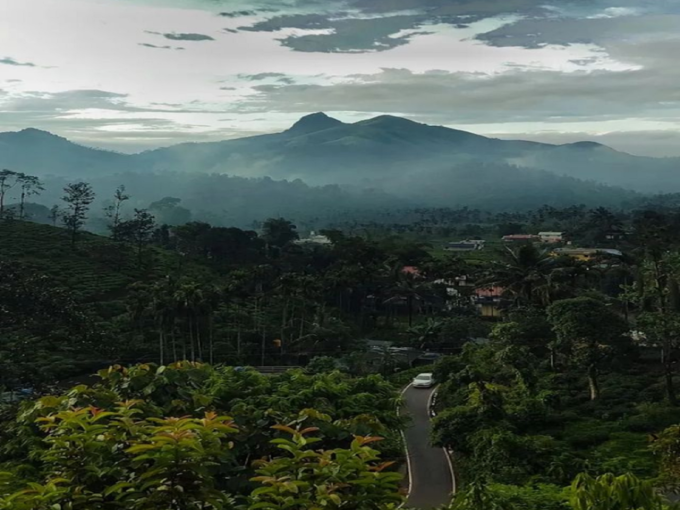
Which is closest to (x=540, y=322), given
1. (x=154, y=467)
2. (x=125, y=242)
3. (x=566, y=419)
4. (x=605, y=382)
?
(x=605, y=382)

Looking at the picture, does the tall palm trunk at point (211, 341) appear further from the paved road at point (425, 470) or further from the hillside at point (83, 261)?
→ the paved road at point (425, 470)

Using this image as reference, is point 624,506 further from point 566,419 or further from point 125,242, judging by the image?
point 125,242

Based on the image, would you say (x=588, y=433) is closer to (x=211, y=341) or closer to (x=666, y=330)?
(x=666, y=330)

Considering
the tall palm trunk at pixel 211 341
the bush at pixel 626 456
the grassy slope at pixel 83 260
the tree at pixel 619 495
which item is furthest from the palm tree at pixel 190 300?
the tree at pixel 619 495

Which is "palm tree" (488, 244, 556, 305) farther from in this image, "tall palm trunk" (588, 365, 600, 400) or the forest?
"tall palm trunk" (588, 365, 600, 400)

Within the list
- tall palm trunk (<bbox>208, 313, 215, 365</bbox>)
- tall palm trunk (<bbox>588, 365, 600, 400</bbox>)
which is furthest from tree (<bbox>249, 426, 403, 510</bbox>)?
tall palm trunk (<bbox>208, 313, 215, 365</bbox>)

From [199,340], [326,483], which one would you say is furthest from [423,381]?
[326,483]
